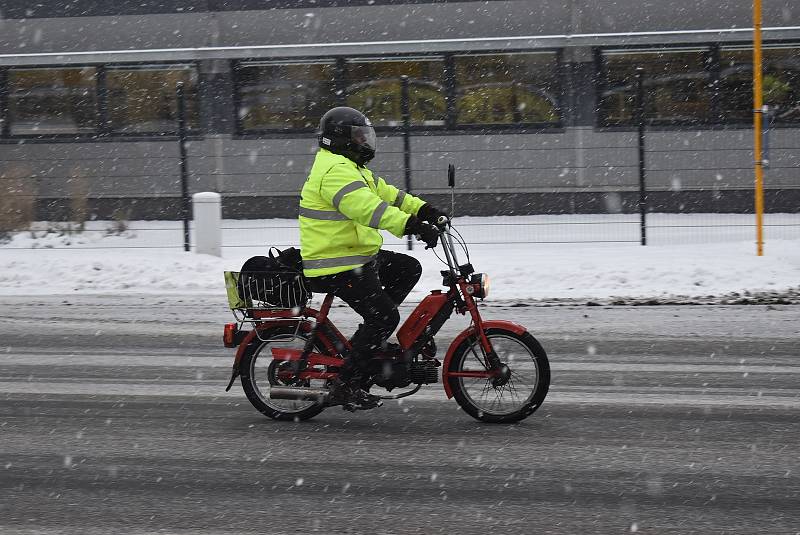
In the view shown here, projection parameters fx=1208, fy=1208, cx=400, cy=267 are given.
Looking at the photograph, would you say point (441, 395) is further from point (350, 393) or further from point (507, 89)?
point (507, 89)

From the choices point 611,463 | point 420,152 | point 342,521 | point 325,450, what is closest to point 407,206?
point 325,450

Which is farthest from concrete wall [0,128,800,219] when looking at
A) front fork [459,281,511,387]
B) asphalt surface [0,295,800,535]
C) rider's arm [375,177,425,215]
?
front fork [459,281,511,387]

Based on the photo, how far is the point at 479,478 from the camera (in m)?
5.82

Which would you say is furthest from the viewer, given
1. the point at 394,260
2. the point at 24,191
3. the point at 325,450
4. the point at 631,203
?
the point at 631,203

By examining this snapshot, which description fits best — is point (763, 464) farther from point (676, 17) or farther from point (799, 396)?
point (676, 17)

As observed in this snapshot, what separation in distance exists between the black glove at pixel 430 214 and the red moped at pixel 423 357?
9 cm

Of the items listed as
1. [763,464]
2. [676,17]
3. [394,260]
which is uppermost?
[676,17]

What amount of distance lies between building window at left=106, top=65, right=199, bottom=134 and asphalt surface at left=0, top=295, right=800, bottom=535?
11.9m

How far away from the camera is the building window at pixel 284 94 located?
67.9ft

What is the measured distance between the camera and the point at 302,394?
23.0 ft

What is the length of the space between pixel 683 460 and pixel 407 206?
2203mm

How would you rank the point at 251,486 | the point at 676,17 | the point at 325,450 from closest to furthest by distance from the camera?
1. the point at 251,486
2. the point at 325,450
3. the point at 676,17

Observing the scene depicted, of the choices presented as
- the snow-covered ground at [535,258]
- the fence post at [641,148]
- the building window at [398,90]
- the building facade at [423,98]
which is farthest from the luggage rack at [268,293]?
the building window at [398,90]

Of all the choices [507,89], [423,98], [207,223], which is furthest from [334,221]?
[507,89]
